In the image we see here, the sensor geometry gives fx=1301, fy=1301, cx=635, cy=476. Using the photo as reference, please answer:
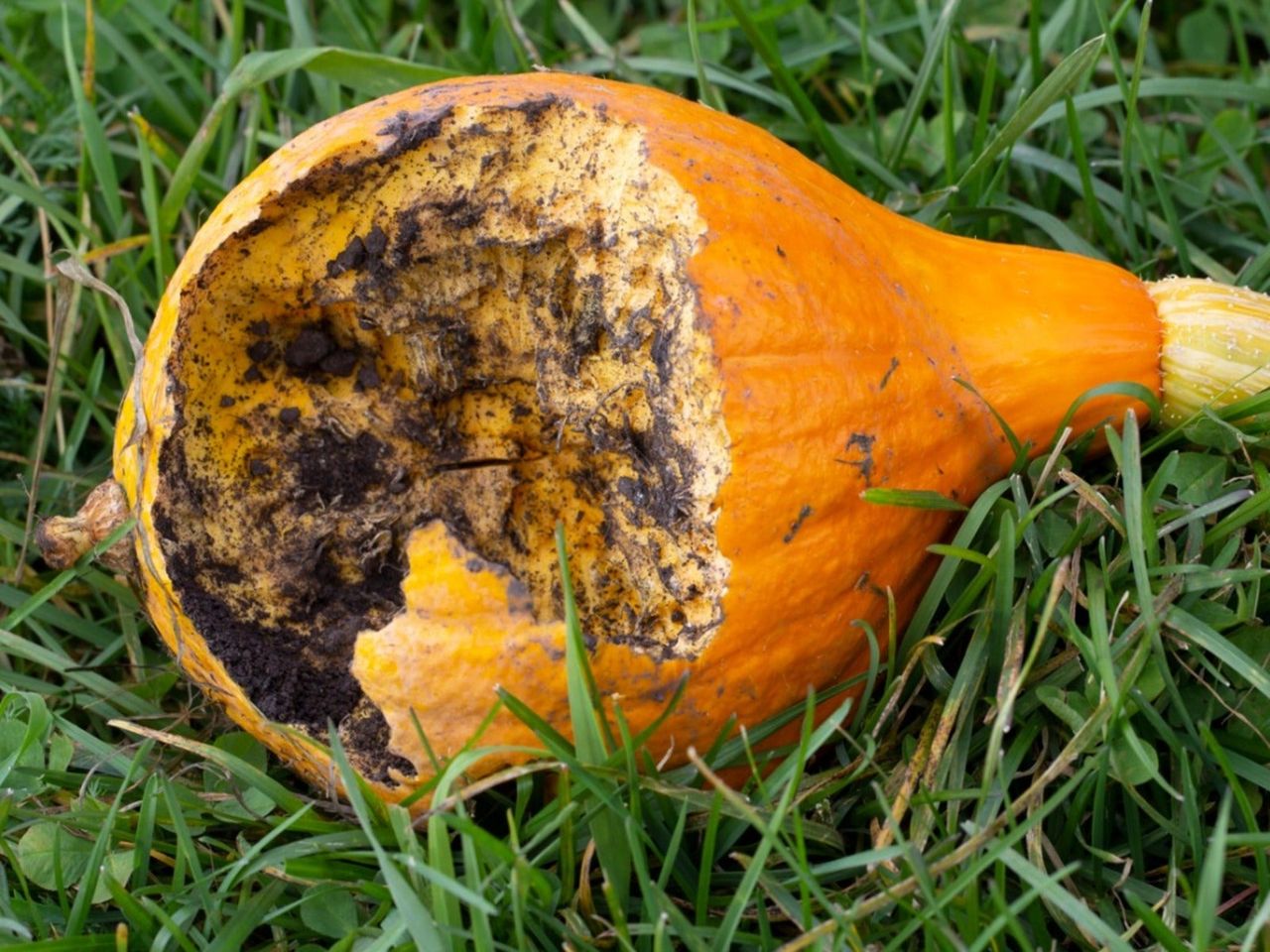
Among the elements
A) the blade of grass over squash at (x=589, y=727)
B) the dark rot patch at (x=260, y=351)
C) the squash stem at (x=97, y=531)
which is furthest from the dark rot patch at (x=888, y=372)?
the squash stem at (x=97, y=531)

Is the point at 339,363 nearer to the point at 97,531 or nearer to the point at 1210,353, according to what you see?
the point at 97,531

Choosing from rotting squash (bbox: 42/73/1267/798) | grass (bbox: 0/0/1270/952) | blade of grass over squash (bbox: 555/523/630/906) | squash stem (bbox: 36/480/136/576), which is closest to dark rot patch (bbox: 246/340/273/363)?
rotting squash (bbox: 42/73/1267/798)

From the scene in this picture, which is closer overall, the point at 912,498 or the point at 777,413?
the point at 777,413

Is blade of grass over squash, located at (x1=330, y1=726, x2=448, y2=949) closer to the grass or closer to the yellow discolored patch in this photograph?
the grass

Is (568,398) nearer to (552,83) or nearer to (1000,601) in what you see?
(552,83)

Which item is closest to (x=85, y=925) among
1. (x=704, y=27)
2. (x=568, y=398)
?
(x=568, y=398)

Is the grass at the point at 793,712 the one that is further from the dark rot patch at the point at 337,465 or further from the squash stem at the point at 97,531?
the dark rot patch at the point at 337,465

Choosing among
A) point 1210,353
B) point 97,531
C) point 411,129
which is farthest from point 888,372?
point 97,531
